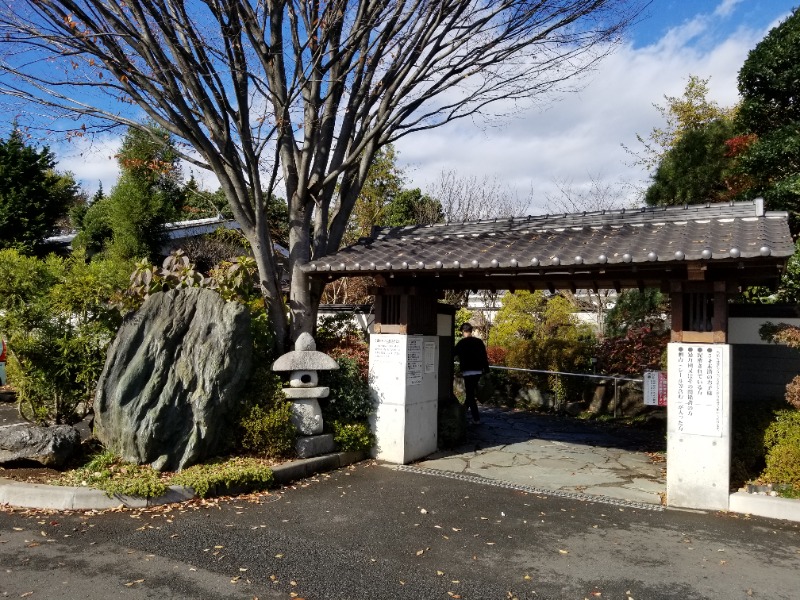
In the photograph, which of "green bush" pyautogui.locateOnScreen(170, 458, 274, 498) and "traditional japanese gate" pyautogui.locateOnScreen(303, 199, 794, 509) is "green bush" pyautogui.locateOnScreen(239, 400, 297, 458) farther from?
"traditional japanese gate" pyautogui.locateOnScreen(303, 199, 794, 509)

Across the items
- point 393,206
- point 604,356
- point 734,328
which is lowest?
point 604,356

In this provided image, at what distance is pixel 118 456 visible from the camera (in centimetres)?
736

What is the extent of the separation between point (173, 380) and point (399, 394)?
3.34m

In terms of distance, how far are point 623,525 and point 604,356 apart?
8815mm

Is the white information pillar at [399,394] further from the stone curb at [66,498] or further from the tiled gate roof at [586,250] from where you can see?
the stone curb at [66,498]

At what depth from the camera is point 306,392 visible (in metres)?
8.40

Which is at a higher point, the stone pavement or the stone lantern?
the stone lantern

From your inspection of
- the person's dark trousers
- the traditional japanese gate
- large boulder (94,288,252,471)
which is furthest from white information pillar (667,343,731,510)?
large boulder (94,288,252,471)

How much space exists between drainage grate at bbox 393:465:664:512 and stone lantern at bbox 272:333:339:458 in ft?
4.30

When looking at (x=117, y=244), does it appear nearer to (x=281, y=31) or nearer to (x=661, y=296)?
(x=281, y=31)

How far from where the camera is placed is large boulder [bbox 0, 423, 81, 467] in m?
7.00

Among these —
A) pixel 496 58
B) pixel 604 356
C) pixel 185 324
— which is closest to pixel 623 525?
pixel 185 324

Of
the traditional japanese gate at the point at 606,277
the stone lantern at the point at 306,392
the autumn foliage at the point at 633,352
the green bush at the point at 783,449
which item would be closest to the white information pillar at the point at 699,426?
the traditional japanese gate at the point at 606,277

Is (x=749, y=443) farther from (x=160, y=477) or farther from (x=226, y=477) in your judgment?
(x=160, y=477)
